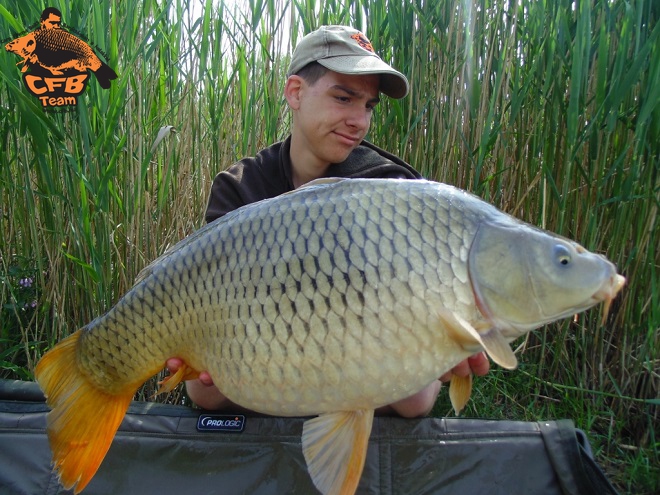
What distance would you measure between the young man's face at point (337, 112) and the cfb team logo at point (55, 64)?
597 millimetres

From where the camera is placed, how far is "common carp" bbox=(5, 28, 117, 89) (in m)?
1.61

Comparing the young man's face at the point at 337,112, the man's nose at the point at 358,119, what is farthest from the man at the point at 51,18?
the man's nose at the point at 358,119

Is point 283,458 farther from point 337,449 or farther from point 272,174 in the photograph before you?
point 272,174

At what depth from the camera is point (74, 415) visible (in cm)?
109

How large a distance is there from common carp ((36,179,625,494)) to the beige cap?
0.59 m

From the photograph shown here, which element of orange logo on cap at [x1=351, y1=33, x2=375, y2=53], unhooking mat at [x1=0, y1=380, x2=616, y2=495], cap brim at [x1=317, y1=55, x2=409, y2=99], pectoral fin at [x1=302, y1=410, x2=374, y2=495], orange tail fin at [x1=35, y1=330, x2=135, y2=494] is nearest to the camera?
pectoral fin at [x1=302, y1=410, x2=374, y2=495]

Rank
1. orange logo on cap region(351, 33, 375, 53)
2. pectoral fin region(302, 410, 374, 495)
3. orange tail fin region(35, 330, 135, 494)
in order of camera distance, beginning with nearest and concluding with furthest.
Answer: pectoral fin region(302, 410, 374, 495) → orange tail fin region(35, 330, 135, 494) → orange logo on cap region(351, 33, 375, 53)

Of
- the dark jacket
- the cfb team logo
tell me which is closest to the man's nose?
the dark jacket

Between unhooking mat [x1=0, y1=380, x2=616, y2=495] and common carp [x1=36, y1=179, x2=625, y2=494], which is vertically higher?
common carp [x1=36, y1=179, x2=625, y2=494]

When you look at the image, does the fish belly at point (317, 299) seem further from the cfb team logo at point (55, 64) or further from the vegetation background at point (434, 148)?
the cfb team logo at point (55, 64)

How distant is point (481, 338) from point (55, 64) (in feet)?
5.06

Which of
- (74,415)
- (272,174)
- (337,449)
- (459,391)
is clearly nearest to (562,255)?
(459,391)

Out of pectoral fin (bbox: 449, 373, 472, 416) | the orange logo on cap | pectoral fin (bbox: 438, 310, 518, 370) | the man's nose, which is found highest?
the orange logo on cap

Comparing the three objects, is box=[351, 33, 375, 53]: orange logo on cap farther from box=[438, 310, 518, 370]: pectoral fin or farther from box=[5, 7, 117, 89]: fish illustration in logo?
box=[438, 310, 518, 370]: pectoral fin
